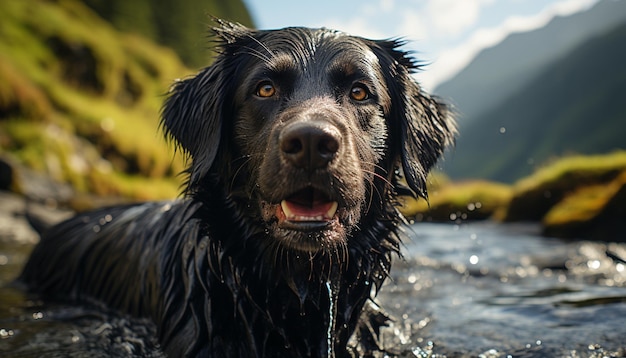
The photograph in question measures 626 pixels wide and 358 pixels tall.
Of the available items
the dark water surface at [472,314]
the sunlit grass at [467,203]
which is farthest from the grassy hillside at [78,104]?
the dark water surface at [472,314]

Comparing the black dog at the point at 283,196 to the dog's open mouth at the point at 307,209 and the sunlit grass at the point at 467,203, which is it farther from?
the sunlit grass at the point at 467,203

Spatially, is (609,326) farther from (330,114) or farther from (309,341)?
(330,114)

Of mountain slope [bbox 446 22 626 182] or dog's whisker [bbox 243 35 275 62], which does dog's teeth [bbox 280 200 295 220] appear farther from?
mountain slope [bbox 446 22 626 182]

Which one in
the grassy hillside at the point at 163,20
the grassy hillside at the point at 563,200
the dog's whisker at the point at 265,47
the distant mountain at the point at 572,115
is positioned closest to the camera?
the dog's whisker at the point at 265,47

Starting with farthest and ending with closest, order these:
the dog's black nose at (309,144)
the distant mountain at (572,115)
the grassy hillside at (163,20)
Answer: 1. the distant mountain at (572,115)
2. the grassy hillside at (163,20)
3. the dog's black nose at (309,144)

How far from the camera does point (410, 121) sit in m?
3.68

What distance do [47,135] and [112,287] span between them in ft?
46.5

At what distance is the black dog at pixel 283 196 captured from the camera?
2.85 metres

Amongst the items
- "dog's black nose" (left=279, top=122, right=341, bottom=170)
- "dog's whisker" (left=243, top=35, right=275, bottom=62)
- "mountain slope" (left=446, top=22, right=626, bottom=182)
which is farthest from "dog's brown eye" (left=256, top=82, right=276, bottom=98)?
"mountain slope" (left=446, top=22, right=626, bottom=182)

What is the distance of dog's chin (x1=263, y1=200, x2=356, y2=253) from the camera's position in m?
2.78

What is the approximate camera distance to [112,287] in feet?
14.8

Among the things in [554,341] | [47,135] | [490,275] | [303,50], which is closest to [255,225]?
[303,50]

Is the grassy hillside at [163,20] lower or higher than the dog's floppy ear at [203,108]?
higher

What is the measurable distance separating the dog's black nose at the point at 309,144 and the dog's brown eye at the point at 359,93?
684 millimetres
